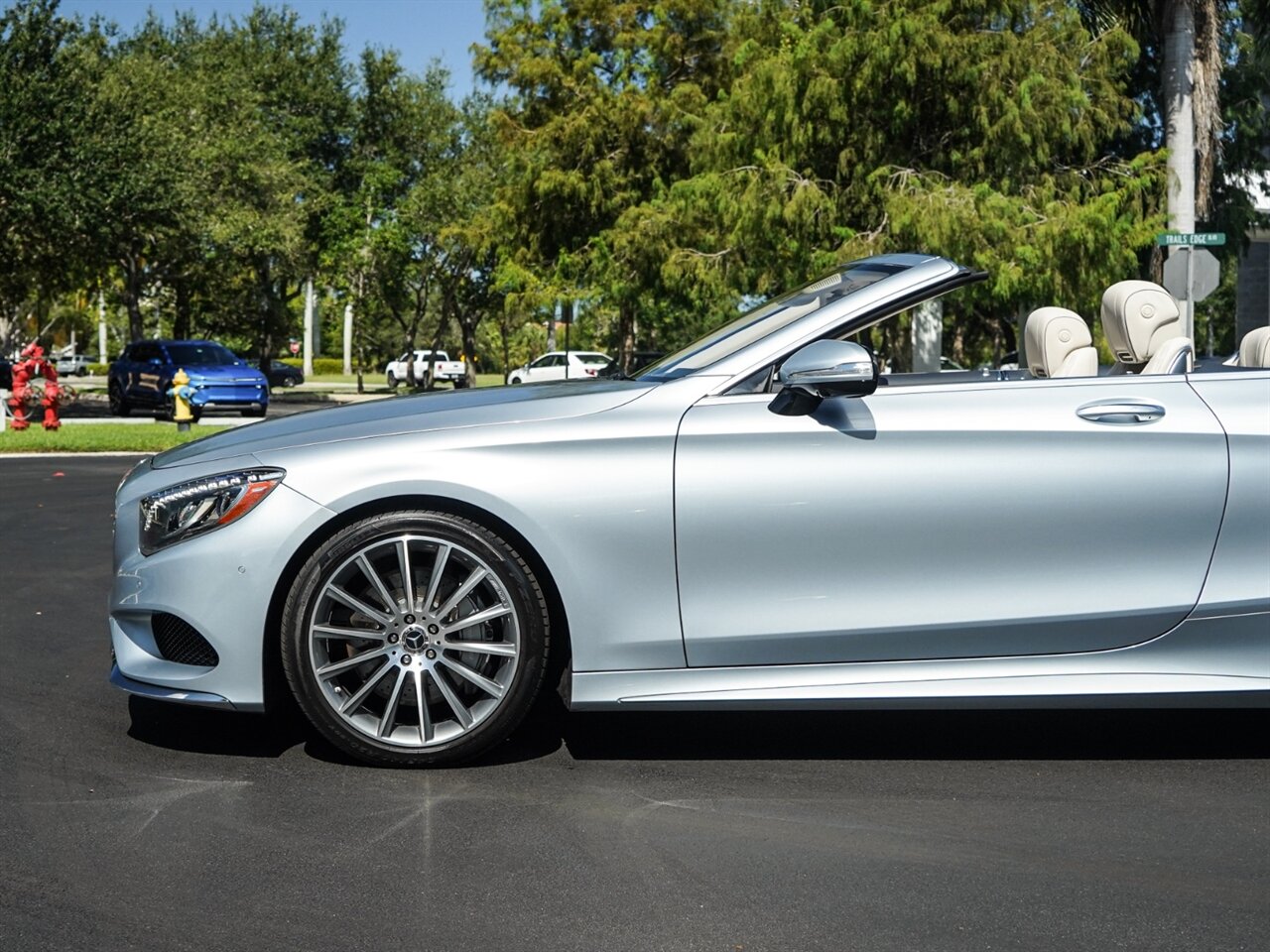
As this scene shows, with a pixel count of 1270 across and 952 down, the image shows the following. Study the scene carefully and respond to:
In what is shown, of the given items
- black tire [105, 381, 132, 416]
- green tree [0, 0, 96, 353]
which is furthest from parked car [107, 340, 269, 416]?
green tree [0, 0, 96, 353]

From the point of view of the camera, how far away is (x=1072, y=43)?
24.3 m

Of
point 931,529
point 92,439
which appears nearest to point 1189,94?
point 92,439

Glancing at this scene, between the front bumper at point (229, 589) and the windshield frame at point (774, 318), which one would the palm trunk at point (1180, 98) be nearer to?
the windshield frame at point (774, 318)

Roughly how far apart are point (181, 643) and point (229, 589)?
0.26m

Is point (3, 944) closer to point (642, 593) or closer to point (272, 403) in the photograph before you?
point (642, 593)

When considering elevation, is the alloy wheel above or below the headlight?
below

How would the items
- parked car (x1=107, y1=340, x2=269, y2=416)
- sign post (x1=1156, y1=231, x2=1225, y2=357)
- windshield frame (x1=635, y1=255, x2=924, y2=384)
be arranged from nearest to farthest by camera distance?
windshield frame (x1=635, y1=255, x2=924, y2=384)
sign post (x1=1156, y1=231, x2=1225, y2=357)
parked car (x1=107, y1=340, x2=269, y2=416)

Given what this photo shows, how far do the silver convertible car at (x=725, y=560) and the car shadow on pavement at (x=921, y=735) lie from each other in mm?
444

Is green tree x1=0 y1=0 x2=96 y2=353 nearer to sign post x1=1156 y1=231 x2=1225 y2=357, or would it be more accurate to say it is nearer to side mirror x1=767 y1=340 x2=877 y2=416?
sign post x1=1156 y1=231 x2=1225 y2=357

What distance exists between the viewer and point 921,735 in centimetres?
543

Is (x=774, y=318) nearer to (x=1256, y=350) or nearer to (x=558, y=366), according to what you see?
(x=1256, y=350)

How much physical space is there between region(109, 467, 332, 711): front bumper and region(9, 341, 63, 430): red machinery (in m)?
20.2

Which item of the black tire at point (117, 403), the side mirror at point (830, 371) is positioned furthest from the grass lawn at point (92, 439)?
the side mirror at point (830, 371)

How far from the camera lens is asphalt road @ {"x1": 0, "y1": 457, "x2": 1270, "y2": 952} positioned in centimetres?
359
